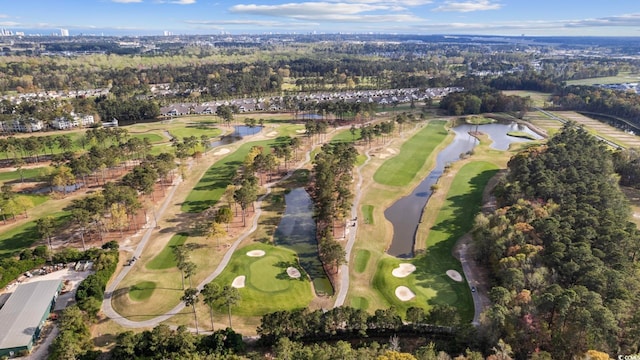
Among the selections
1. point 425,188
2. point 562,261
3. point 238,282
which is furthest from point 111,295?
point 425,188

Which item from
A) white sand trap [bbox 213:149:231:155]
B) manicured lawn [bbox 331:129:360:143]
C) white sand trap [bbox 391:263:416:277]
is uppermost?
manicured lawn [bbox 331:129:360:143]

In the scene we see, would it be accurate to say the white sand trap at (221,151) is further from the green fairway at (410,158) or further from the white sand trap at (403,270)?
the white sand trap at (403,270)

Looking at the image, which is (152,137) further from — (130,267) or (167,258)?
(130,267)

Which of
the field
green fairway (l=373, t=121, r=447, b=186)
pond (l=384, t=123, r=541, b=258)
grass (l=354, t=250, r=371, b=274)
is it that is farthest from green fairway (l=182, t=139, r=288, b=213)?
pond (l=384, t=123, r=541, b=258)

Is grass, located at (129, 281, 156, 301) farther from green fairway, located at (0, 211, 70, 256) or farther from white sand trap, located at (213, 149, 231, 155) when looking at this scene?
white sand trap, located at (213, 149, 231, 155)

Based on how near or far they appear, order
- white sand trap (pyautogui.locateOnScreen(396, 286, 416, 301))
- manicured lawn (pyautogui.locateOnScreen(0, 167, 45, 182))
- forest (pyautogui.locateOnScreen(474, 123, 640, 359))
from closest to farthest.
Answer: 1. forest (pyautogui.locateOnScreen(474, 123, 640, 359))
2. white sand trap (pyautogui.locateOnScreen(396, 286, 416, 301))
3. manicured lawn (pyautogui.locateOnScreen(0, 167, 45, 182))
